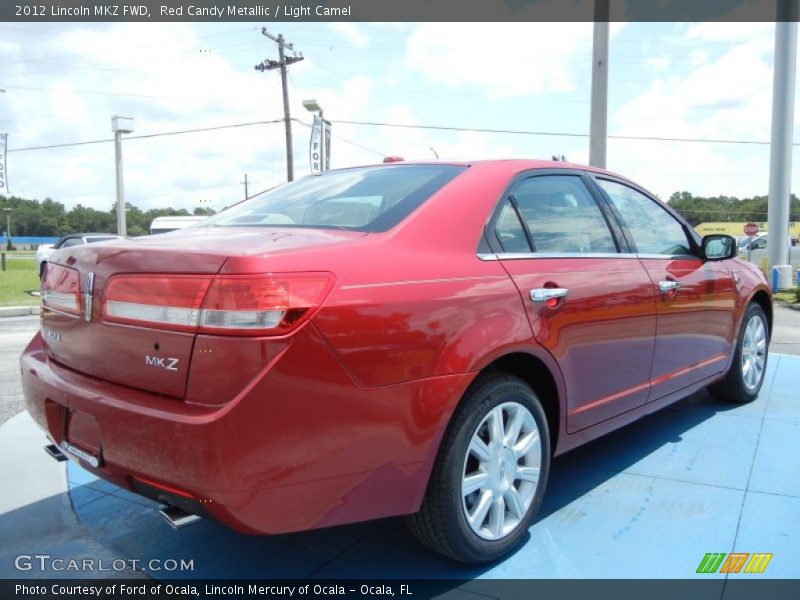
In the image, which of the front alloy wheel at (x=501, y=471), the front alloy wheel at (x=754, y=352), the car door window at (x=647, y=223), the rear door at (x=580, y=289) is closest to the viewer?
the front alloy wheel at (x=501, y=471)

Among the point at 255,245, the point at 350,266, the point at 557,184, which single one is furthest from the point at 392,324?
the point at 557,184

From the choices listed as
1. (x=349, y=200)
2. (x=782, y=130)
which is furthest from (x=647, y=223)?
(x=782, y=130)

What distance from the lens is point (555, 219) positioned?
3.11m

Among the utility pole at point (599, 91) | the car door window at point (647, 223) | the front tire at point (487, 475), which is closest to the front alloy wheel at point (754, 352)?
the car door window at point (647, 223)

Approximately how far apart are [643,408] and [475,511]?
4.75ft

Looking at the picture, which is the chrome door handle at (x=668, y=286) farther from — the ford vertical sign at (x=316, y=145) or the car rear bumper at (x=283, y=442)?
the ford vertical sign at (x=316, y=145)

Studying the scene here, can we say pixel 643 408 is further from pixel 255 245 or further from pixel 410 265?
pixel 255 245

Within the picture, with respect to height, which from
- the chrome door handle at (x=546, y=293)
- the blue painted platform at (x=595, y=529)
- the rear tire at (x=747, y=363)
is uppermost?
the chrome door handle at (x=546, y=293)

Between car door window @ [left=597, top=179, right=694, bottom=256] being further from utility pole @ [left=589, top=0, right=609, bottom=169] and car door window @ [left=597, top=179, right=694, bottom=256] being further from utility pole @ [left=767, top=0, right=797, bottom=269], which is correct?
utility pole @ [left=767, top=0, right=797, bottom=269]

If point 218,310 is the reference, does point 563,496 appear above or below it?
below

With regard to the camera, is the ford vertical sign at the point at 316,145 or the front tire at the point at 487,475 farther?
the ford vertical sign at the point at 316,145

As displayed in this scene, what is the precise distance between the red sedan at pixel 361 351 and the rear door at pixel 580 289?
1 centimetres

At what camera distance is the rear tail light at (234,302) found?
1.90m

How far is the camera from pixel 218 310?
1918 mm
